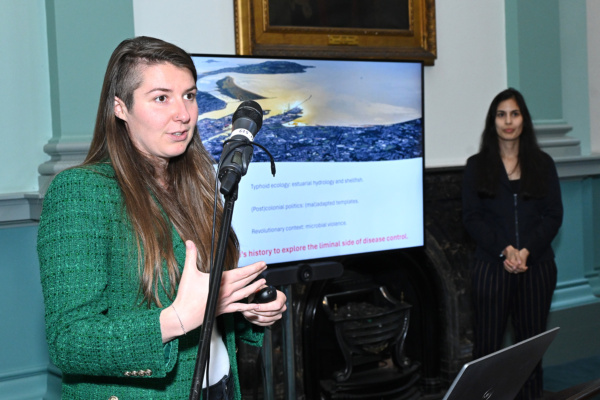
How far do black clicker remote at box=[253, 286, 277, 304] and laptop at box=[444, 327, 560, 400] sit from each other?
1.54 ft

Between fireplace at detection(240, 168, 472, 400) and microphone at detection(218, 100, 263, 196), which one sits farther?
fireplace at detection(240, 168, 472, 400)

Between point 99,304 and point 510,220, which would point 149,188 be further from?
point 510,220

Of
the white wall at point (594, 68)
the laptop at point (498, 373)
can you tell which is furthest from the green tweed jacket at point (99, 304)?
the white wall at point (594, 68)

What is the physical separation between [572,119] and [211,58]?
124 inches

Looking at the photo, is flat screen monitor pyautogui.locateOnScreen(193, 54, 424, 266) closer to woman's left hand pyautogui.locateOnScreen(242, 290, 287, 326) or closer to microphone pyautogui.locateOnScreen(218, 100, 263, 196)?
woman's left hand pyautogui.locateOnScreen(242, 290, 287, 326)

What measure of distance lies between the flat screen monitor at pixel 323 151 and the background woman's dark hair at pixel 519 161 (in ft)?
1.25

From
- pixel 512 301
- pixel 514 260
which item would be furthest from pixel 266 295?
pixel 512 301

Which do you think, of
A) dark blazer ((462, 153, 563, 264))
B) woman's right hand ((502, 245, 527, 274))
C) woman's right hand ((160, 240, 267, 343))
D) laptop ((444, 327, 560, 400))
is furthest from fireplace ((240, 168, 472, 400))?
woman's right hand ((160, 240, 267, 343))

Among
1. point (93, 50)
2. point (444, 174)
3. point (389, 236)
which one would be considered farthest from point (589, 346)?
point (93, 50)

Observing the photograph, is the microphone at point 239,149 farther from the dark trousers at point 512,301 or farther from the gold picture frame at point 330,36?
the dark trousers at point 512,301

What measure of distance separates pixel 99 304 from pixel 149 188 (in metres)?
0.31

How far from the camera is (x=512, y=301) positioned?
3832 millimetres

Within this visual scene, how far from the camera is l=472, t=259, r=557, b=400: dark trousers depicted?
377 cm

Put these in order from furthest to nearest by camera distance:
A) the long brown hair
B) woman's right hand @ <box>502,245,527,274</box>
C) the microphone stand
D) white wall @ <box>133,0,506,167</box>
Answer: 1. white wall @ <box>133,0,506,167</box>
2. woman's right hand @ <box>502,245,527,274</box>
3. the long brown hair
4. the microphone stand
